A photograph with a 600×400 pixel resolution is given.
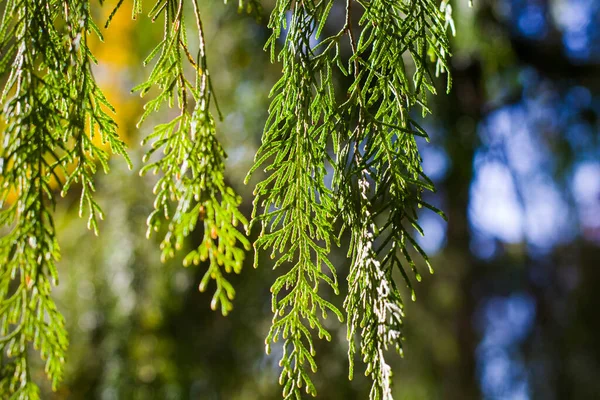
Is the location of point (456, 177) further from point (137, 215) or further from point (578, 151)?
point (137, 215)

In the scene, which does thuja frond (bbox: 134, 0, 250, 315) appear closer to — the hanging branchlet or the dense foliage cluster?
the dense foliage cluster

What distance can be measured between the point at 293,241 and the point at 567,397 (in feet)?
15.3

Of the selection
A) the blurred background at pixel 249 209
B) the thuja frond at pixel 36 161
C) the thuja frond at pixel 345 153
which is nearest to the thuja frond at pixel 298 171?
the thuja frond at pixel 345 153

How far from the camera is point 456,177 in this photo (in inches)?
122

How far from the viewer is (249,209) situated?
2840 millimetres

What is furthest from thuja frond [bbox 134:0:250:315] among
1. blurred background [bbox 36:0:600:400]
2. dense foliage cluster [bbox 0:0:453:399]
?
blurred background [bbox 36:0:600:400]

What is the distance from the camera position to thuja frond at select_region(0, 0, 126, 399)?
579 mm

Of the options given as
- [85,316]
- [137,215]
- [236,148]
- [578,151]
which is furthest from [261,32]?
[578,151]

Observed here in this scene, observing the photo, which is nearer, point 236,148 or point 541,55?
point 236,148

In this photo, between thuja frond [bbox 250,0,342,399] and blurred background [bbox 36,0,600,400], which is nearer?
thuja frond [bbox 250,0,342,399]

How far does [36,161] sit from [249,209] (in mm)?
2249

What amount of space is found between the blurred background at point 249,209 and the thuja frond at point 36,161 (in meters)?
1.63

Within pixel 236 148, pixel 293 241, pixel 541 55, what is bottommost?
pixel 293 241

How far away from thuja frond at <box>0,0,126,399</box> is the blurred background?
1627 millimetres
